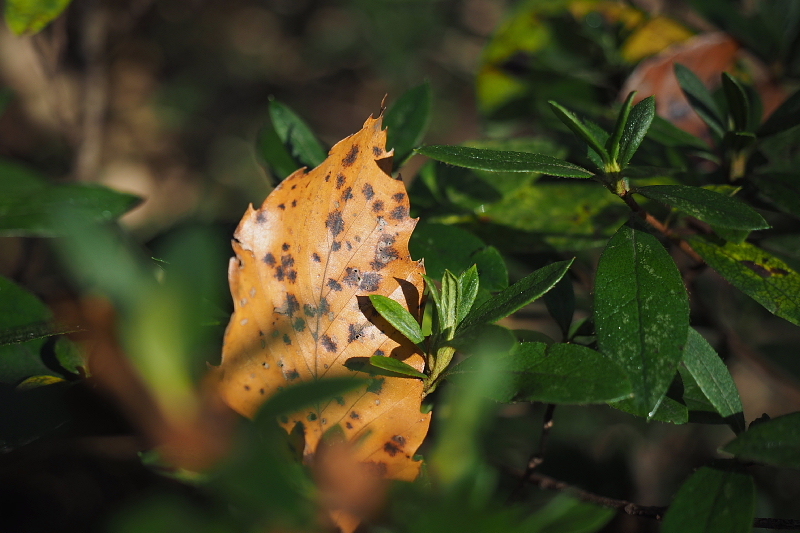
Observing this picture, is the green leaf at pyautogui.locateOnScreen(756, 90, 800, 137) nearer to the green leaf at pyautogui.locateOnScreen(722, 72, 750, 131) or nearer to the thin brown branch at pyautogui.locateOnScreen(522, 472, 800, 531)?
the green leaf at pyautogui.locateOnScreen(722, 72, 750, 131)

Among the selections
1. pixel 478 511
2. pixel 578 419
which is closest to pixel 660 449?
pixel 578 419

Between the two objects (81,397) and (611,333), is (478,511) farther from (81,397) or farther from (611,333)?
(81,397)

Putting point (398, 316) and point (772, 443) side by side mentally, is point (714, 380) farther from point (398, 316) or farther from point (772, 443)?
point (398, 316)

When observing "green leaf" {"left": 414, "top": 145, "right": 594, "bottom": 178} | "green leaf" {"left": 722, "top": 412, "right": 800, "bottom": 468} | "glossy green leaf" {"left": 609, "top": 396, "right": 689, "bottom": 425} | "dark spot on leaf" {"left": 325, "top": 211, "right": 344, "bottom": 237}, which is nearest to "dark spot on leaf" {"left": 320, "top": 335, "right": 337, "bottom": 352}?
"dark spot on leaf" {"left": 325, "top": 211, "right": 344, "bottom": 237}

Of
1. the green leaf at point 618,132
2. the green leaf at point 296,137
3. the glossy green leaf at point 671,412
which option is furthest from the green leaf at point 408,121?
the glossy green leaf at point 671,412

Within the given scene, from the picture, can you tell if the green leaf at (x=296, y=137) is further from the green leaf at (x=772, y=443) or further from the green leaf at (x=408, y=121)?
the green leaf at (x=772, y=443)

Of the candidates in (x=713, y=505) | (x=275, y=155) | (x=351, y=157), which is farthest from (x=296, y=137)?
(x=713, y=505)

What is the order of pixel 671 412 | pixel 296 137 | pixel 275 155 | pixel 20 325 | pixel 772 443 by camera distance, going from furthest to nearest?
pixel 275 155 → pixel 296 137 → pixel 20 325 → pixel 671 412 → pixel 772 443
